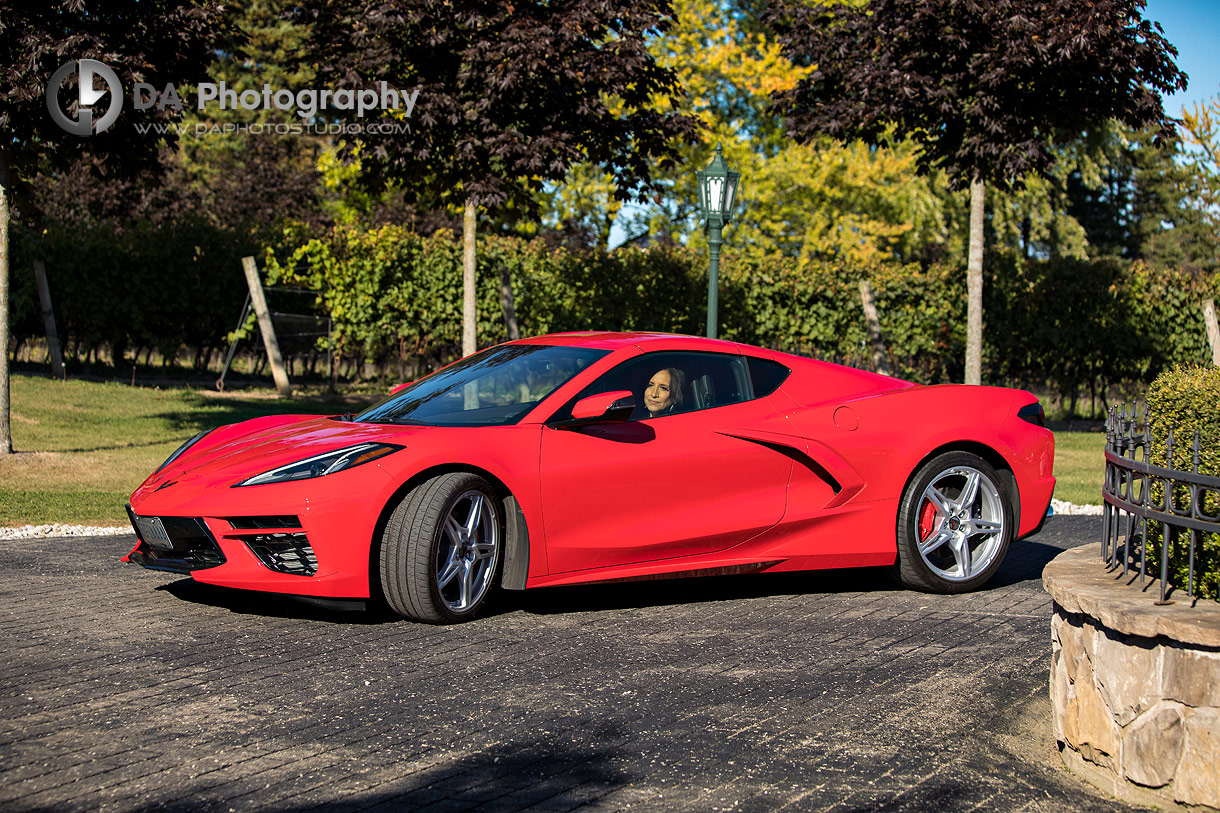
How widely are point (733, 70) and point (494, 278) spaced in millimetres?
15550

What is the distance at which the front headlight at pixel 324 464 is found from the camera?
5.36 metres

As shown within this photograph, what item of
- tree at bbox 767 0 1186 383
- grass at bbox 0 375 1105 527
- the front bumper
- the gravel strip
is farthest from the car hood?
tree at bbox 767 0 1186 383

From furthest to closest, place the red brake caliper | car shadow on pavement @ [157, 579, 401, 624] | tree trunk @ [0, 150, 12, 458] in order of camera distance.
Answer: tree trunk @ [0, 150, 12, 458], the red brake caliper, car shadow on pavement @ [157, 579, 401, 624]

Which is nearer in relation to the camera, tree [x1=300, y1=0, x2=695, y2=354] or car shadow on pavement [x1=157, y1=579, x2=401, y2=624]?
car shadow on pavement [x1=157, y1=579, x2=401, y2=624]

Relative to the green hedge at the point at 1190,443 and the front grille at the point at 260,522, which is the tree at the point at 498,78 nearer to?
the front grille at the point at 260,522

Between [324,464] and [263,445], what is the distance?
0.60m

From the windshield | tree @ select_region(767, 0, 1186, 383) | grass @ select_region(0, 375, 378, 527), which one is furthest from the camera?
tree @ select_region(767, 0, 1186, 383)

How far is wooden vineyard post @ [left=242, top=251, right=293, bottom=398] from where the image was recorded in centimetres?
1753

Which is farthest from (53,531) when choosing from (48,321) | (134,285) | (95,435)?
(134,285)

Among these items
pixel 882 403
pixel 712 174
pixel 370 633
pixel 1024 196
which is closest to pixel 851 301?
pixel 712 174

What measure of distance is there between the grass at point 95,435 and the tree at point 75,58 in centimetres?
98

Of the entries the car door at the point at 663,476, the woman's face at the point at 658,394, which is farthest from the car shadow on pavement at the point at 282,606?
the woman's face at the point at 658,394

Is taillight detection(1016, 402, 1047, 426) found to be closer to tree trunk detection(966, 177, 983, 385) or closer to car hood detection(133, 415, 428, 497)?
car hood detection(133, 415, 428, 497)

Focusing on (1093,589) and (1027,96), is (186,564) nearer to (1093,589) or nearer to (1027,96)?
(1093,589)
